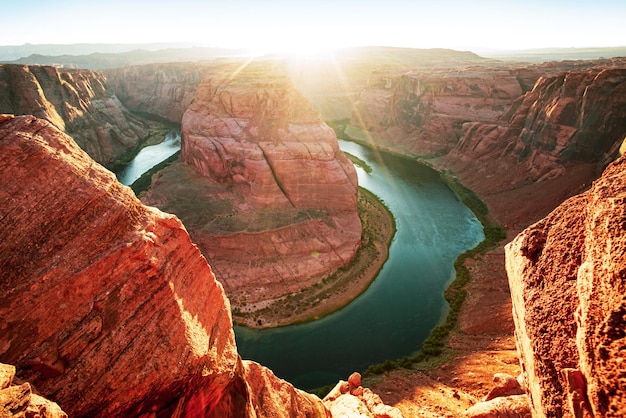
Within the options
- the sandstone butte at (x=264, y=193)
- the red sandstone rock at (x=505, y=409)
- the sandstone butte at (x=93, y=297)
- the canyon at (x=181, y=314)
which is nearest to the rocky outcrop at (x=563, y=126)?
the canyon at (x=181, y=314)

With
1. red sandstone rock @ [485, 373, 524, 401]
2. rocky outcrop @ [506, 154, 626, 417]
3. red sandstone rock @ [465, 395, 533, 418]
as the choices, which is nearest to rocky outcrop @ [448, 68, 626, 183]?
red sandstone rock @ [485, 373, 524, 401]

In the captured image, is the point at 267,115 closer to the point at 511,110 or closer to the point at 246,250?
the point at 246,250

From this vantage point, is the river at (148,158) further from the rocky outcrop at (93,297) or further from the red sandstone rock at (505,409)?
the red sandstone rock at (505,409)

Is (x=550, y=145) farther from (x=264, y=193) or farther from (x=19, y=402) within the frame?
(x=19, y=402)

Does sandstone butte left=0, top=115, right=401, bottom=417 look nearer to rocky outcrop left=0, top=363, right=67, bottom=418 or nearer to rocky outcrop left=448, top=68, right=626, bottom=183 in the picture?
rocky outcrop left=0, top=363, right=67, bottom=418

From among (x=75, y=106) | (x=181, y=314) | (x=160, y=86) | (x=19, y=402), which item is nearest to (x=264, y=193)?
(x=181, y=314)
